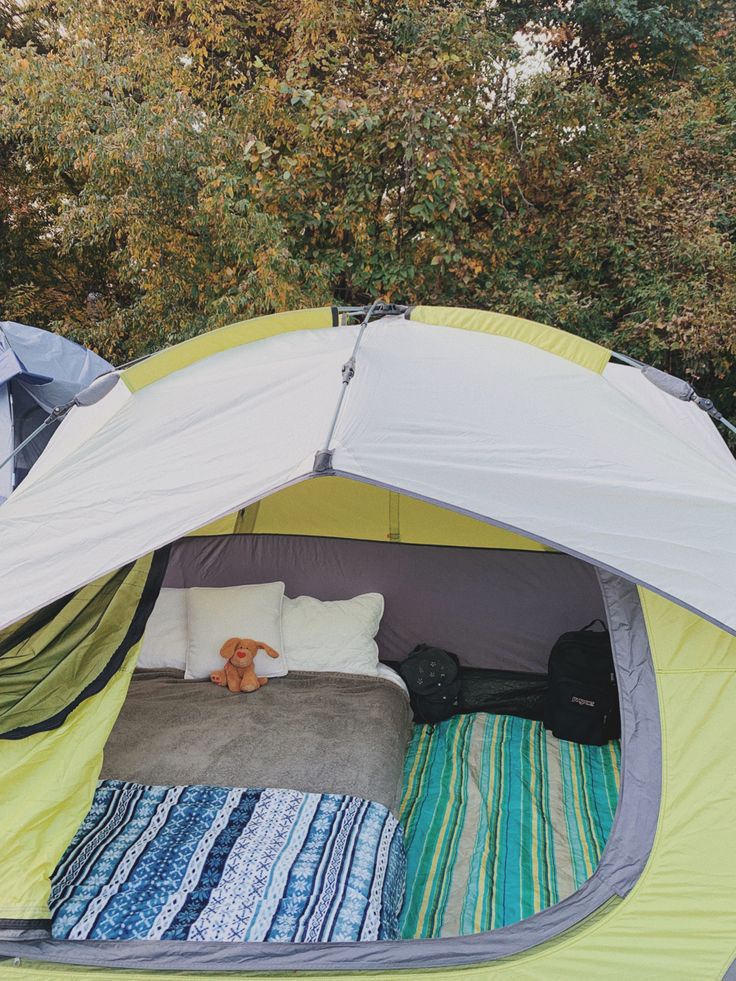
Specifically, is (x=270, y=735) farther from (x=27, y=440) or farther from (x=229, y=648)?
(x=27, y=440)

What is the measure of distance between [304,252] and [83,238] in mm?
1415

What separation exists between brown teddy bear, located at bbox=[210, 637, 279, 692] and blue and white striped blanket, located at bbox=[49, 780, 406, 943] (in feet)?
1.97

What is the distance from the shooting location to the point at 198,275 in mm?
4855

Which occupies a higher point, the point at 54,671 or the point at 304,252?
the point at 304,252

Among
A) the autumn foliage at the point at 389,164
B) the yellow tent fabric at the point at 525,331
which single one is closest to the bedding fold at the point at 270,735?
the yellow tent fabric at the point at 525,331

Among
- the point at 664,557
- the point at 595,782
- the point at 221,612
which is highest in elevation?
the point at 664,557

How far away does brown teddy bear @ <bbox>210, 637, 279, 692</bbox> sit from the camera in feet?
8.61

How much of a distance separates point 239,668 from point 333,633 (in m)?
0.36

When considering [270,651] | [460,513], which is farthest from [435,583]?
[460,513]

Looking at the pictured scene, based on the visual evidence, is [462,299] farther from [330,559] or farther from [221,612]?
[221,612]

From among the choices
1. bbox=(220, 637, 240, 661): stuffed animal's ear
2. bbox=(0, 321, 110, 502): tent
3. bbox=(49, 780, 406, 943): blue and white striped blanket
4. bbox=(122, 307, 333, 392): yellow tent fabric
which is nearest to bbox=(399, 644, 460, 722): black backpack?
bbox=(220, 637, 240, 661): stuffed animal's ear

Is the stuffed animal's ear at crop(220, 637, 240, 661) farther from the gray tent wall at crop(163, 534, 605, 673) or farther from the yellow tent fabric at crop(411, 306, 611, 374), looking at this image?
the yellow tent fabric at crop(411, 306, 611, 374)

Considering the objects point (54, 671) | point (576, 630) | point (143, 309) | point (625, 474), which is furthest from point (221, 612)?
point (143, 309)

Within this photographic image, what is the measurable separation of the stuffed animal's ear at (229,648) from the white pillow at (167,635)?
0.19 m
